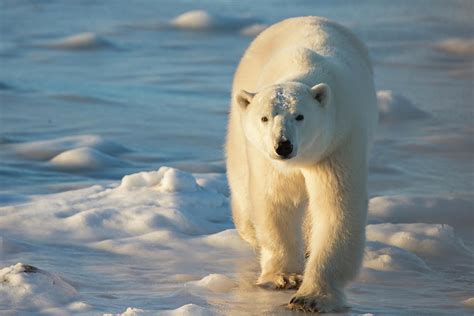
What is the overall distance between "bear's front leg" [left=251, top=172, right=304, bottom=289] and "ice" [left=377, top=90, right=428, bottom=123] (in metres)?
4.51

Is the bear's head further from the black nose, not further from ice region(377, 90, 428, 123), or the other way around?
ice region(377, 90, 428, 123)

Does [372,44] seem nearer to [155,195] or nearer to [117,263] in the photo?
[155,195]

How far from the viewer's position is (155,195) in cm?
661

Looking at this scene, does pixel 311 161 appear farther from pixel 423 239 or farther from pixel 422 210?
pixel 422 210

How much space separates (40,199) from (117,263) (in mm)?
1362

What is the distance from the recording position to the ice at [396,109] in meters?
9.64

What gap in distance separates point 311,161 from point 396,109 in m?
5.26

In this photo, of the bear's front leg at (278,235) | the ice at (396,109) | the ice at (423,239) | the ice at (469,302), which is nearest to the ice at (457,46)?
the ice at (396,109)

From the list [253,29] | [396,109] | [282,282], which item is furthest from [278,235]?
[253,29]

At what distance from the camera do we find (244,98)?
471 cm

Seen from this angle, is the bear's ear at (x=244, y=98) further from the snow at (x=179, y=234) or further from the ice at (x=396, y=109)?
the ice at (x=396, y=109)

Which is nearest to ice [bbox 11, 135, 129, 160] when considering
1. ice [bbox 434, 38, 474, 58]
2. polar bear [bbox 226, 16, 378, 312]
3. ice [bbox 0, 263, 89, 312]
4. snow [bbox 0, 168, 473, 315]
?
snow [bbox 0, 168, 473, 315]

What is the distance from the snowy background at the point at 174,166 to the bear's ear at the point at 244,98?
794mm

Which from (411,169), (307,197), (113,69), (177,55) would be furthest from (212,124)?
(307,197)
